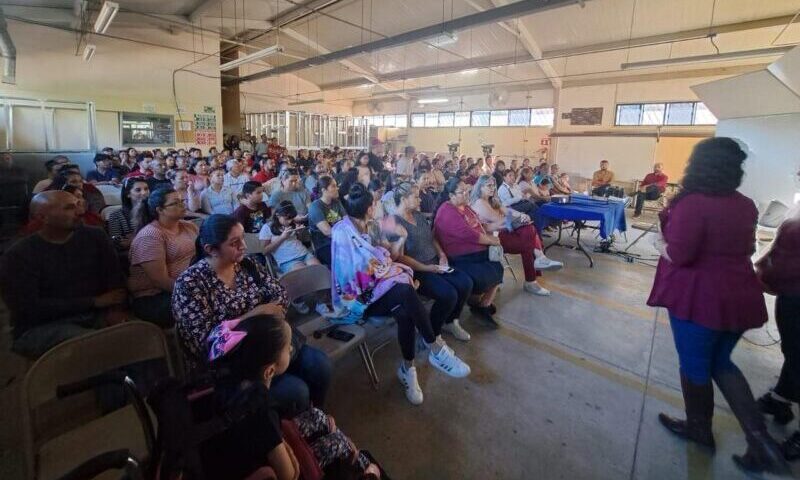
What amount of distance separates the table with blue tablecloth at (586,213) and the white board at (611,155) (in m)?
7.41

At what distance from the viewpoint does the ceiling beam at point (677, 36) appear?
25.4ft

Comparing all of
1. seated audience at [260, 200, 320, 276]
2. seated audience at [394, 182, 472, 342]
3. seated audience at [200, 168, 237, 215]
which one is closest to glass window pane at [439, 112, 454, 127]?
seated audience at [200, 168, 237, 215]

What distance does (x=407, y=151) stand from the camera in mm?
8859

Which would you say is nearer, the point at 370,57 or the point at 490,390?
the point at 490,390

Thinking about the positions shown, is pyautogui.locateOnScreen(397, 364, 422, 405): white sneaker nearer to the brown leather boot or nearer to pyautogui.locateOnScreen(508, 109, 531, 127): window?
the brown leather boot

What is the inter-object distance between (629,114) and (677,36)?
12.2ft

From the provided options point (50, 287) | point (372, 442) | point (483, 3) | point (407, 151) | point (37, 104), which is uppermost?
point (483, 3)

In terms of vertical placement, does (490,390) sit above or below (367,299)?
below

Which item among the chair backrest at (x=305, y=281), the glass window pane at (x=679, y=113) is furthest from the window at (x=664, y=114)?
the chair backrest at (x=305, y=281)

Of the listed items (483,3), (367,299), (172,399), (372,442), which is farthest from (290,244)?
(483,3)

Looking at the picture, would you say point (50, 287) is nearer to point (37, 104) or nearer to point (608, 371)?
point (608, 371)

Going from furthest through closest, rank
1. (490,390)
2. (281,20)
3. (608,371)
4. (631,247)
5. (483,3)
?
1. (281,20)
2. (483,3)
3. (631,247)
4. (608,371)
5. (490,390)

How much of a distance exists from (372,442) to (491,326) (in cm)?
166

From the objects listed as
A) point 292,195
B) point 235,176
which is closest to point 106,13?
point 235,176
